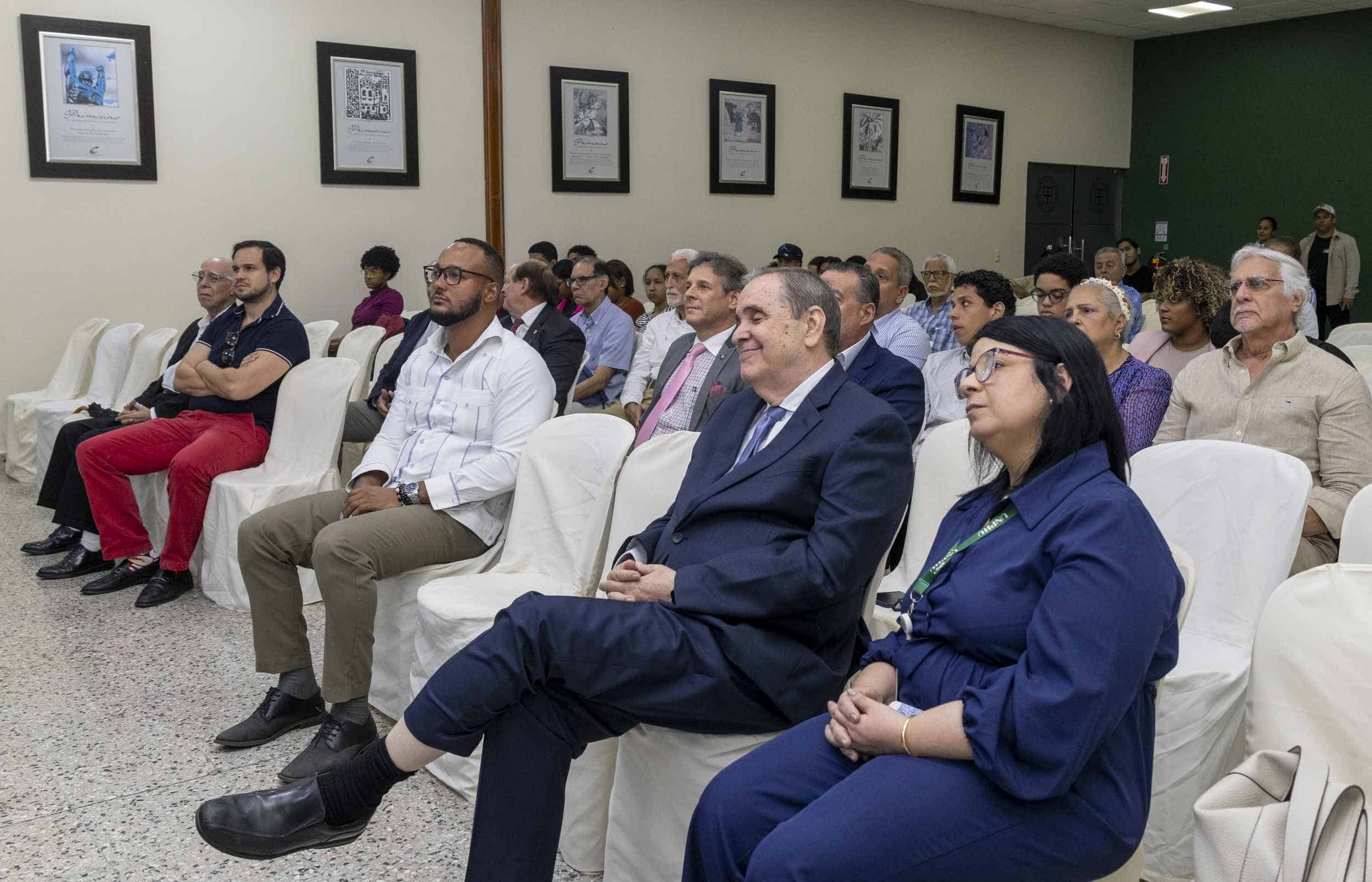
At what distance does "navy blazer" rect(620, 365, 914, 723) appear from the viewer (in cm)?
205

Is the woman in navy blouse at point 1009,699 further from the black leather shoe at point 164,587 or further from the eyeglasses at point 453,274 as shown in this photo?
the black leather shoe at point 164,587

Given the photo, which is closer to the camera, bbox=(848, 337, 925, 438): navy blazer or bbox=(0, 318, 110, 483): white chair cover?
bbox=(848, 337, 925, 438): navy blazer

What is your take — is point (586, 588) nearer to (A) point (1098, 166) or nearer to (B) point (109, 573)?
(B) point (109, 573)

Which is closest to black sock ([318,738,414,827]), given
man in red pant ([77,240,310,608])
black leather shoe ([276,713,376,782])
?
black leather shoe ([276,713,376,782])

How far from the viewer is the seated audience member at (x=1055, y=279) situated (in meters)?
4.64

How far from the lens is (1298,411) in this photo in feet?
9.82

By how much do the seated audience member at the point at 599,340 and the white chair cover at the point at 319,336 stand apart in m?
1.36

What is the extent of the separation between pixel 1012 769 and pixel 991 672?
180 mm

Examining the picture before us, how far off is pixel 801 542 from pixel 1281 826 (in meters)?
0.90

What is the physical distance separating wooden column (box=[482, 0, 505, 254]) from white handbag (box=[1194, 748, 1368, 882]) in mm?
7509

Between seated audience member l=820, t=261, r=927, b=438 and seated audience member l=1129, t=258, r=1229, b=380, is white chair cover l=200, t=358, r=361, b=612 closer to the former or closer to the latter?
seated audience member l=820, t=261, r=927, b=438

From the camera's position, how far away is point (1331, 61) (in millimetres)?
10883

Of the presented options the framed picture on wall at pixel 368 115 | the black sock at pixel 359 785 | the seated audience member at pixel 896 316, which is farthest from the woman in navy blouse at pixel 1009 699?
the framed picture on wall at pixel 368 115

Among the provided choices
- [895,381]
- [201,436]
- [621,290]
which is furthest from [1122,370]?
[621,290]
